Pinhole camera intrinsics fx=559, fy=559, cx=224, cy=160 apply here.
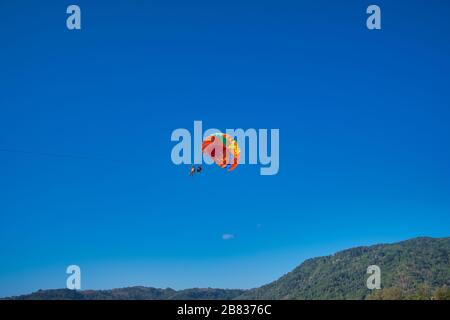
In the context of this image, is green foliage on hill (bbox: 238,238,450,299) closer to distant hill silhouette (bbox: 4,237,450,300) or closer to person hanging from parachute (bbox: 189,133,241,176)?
distant hill silhouette (bbox: 4,237,450,300)

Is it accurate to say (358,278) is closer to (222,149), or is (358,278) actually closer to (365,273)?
(365,273)

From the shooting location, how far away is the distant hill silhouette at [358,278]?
55666 millimetres

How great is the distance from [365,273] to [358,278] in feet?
29.8

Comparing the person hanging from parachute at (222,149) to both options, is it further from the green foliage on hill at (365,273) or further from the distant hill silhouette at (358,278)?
the green foliage on hill at (365,273)

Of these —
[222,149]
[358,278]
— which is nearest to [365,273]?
[358,278]

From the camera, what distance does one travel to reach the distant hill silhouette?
183 feet

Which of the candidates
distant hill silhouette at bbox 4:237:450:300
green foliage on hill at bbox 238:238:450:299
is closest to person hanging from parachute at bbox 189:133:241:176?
distant hill silhouette at bbox 4:237:450:300

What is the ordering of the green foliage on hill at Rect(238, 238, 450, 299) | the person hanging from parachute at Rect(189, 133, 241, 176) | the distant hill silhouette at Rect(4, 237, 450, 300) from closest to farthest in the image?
the person hanging from parachute at Rect(189, 133, 241, 176) → the distant hill silhouette at Rect(4, 237, 450, 300) → the green foliage on hill at Rect(238, 238, 450, 299)

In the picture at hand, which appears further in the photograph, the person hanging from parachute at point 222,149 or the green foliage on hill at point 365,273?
the green foliage on hill at point 365,273

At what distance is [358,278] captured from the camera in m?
70.9

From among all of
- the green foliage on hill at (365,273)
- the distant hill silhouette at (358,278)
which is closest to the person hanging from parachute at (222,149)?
the distant hill silhouette at (358,278)
